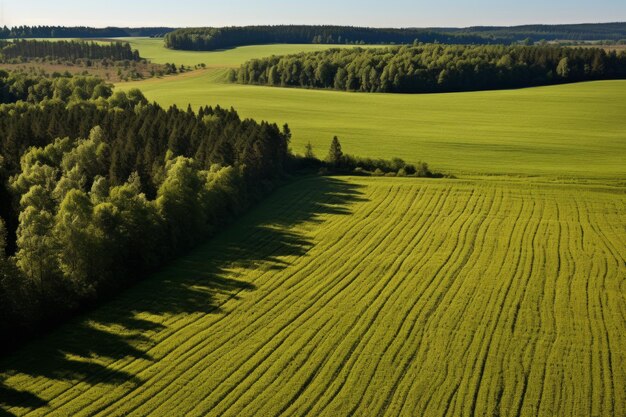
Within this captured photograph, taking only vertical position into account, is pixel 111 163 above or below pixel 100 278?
above

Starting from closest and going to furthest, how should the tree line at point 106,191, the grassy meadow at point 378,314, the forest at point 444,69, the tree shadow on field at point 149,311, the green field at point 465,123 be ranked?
the grassy meadow at point 378,314 → the tree shadow on field at point 149,311 → the tree line at point 106,191 → the green field at point 465,123 → the forest at point 444,69

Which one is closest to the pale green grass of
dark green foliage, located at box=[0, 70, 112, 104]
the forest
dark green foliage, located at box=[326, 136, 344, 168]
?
the forest

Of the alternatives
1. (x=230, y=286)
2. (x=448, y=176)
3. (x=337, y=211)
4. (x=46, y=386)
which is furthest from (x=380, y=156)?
(x=46, y=386)

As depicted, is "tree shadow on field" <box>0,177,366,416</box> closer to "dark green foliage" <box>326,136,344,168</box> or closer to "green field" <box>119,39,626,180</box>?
"dark green foliage" <box>326,136,344,168</box>

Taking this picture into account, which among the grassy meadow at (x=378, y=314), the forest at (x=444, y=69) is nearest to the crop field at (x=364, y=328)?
the grassy meadow at (x=378, y=314)

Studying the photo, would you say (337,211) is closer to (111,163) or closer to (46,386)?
(111,163)

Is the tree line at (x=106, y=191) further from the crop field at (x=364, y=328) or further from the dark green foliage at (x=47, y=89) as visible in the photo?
the dark green foliage at (x=47, y=89)
